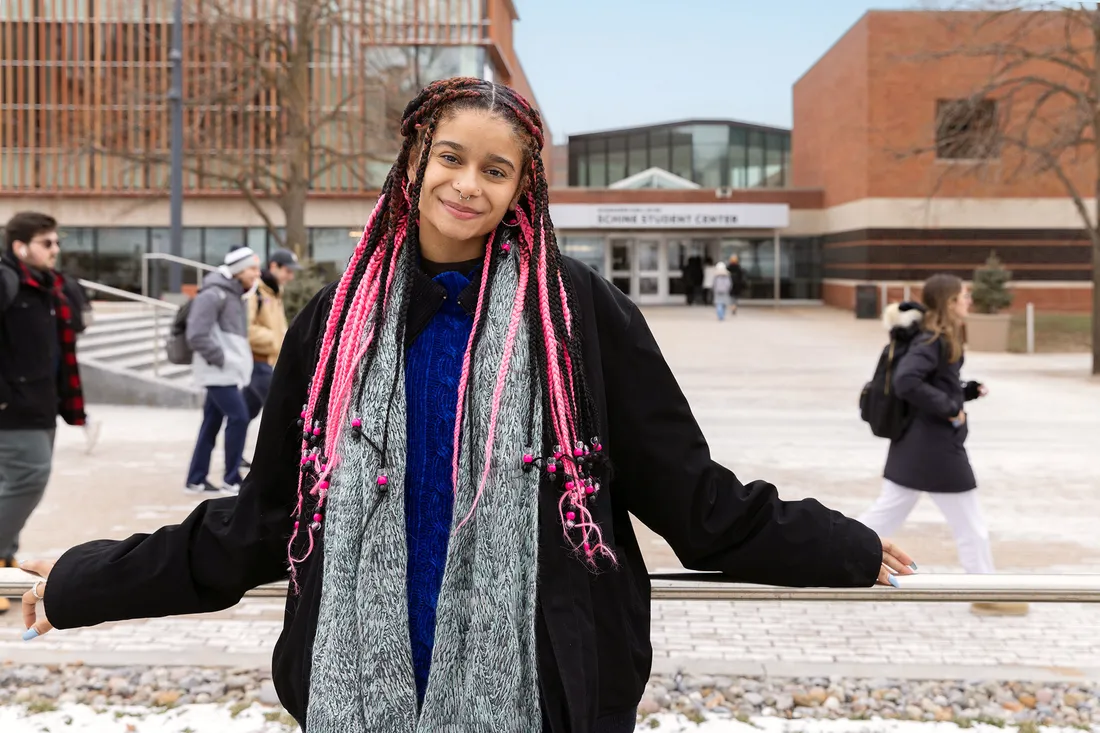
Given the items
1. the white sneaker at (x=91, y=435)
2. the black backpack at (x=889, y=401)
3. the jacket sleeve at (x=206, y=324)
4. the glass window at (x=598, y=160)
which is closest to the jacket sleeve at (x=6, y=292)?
the jacket sleeve at (x=206, y=324)

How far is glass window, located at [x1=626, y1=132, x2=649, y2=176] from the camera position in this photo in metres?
46.7

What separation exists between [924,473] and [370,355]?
4418 millimetres

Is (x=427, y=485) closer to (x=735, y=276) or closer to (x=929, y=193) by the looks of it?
(x=929, y=193)

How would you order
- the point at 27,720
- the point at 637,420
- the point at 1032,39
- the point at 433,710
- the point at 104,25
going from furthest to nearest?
the point at 104,25, the point at 1032,39, the point at 27,720, the point at 637,420, the point at 433,710

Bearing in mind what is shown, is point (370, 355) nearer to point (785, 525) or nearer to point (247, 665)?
point (785, 525)

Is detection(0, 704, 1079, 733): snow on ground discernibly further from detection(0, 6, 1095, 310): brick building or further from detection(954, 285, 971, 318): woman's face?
detection(0, 6, 1095, 310): brick building

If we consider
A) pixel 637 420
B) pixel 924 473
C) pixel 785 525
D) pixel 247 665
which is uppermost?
pixel 637 420

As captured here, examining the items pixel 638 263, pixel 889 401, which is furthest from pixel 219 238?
pixel 889 401

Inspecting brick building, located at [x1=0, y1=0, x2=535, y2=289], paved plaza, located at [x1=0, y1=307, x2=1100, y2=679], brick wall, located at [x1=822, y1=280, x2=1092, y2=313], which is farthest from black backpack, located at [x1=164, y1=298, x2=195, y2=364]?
brick wall, located at [x1=822, y1=280, x2=1092, y2=313]

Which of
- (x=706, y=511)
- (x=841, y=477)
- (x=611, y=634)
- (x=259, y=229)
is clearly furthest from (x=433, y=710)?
(x=259, y=229)

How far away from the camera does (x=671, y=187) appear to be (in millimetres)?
41062

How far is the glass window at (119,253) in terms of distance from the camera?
124 feet

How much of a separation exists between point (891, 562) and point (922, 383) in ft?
12.5

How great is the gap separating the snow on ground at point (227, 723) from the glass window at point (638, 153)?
43758mm
